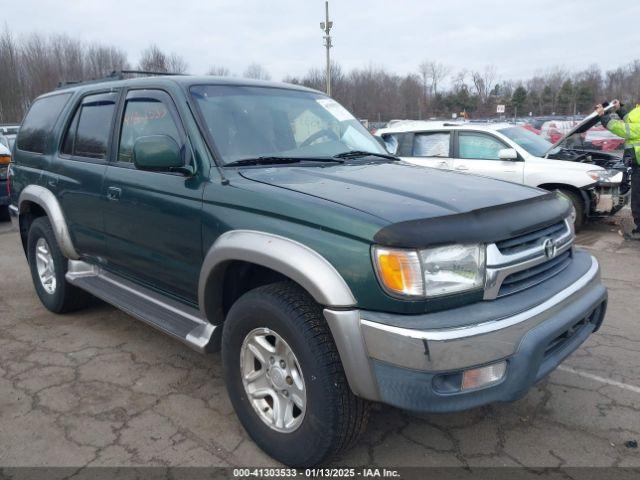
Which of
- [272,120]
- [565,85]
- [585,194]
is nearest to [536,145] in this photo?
[585,194]

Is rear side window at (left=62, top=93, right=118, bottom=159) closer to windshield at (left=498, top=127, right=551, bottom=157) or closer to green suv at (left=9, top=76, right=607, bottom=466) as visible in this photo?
green suv at (left=9, top=76, right=607, bottom=466)

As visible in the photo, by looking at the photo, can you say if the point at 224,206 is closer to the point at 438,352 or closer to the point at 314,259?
the point at 314,259

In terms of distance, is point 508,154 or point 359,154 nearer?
point 359,154

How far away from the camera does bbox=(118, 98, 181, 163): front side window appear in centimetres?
315

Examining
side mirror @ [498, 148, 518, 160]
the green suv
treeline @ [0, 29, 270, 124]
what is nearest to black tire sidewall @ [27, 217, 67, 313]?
the green suv

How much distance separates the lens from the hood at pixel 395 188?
2238 mm

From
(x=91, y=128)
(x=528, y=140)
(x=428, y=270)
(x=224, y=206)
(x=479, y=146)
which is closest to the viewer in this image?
(x=428, y=270)

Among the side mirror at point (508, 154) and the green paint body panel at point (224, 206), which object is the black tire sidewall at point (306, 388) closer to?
the green paint body panel at point (224, 206)

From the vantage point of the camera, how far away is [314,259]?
217 centimetres

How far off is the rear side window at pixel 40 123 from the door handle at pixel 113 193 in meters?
1.34

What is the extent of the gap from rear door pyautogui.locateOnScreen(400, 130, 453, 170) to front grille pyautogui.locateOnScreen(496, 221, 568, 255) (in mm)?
5736

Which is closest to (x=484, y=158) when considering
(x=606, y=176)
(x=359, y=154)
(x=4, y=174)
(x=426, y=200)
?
(x=606, y=176)

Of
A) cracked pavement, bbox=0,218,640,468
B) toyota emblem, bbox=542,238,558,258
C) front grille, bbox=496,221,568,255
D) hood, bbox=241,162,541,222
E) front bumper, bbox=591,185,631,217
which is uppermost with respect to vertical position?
hood, bbox=241,162,541,222

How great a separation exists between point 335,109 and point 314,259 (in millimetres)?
1933
